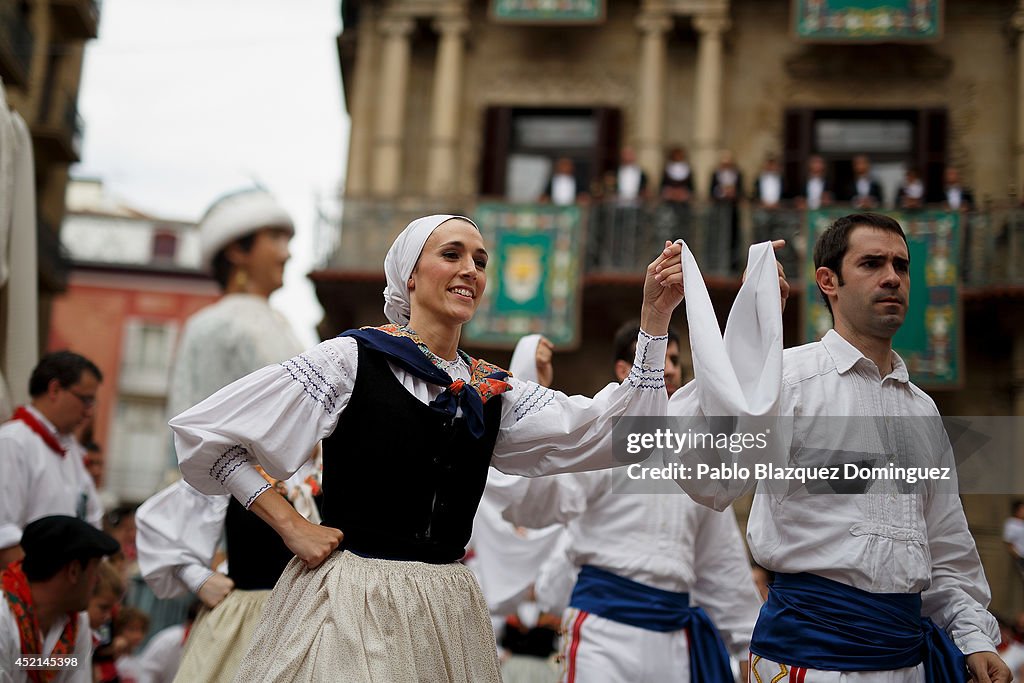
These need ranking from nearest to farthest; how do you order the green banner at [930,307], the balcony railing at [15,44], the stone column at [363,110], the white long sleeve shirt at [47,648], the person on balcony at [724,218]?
1. the white long sleeve shirt at [47,648]
2. the green banner at [930,307]
3. the person on balcony at [724,218]
4. the stone column at [363,110]
5. the balcony railing at [15,44]

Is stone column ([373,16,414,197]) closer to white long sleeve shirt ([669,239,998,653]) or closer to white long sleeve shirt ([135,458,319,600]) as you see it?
white long sleeve shirt ([135,458,319,600])

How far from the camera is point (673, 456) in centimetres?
361

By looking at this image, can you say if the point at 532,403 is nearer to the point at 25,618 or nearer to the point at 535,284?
the point at 25,618

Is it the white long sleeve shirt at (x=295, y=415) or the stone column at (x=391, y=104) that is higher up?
the stone column at (x=391, y=104)

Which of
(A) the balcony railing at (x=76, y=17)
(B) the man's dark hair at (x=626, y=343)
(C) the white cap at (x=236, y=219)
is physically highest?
(A) the balcony railing at (x=76, y=17)

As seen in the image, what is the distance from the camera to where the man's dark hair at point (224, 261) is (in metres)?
5.86

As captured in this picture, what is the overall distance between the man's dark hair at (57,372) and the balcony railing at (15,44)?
15.3 metres

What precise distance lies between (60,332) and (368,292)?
27111 mm

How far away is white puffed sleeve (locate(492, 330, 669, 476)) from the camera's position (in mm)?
3615

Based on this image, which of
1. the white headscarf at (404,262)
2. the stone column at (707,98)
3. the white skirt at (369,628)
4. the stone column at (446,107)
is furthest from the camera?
the stone column at (446,107)

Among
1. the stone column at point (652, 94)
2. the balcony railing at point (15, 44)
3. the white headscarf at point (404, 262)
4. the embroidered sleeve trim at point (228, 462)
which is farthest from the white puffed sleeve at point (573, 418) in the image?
the balcony railing at point (15, 44)

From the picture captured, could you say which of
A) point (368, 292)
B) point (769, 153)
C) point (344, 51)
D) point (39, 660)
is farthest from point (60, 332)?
point (39, 660)

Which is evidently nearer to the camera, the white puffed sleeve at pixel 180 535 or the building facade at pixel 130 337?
the white puffed sleeve at pixel 180 535

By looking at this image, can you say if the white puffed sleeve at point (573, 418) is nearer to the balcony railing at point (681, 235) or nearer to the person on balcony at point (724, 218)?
the balcony railing at point (681, 235)
